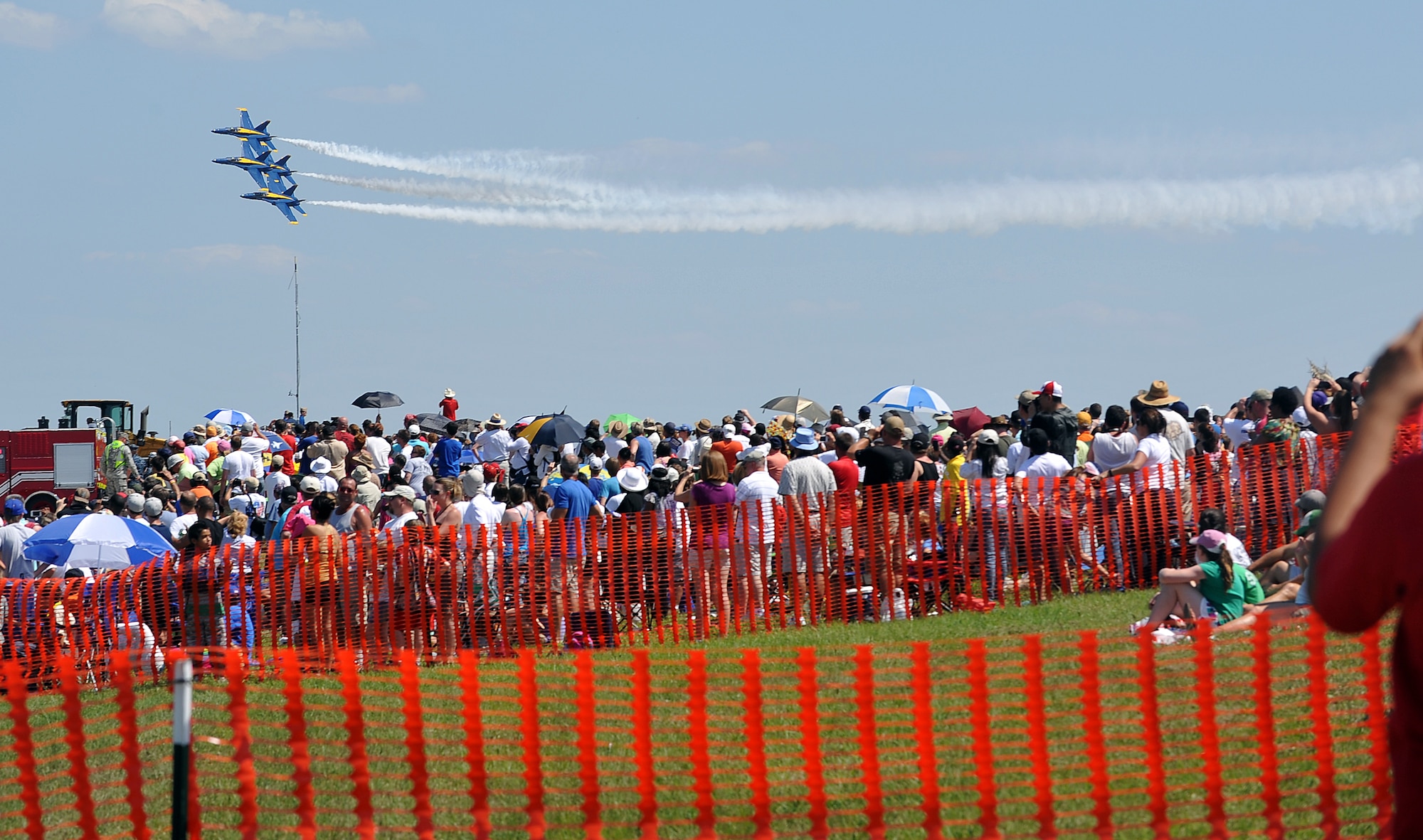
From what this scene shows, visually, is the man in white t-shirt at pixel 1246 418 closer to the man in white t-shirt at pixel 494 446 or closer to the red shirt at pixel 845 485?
the red shirt at pixel 845 485

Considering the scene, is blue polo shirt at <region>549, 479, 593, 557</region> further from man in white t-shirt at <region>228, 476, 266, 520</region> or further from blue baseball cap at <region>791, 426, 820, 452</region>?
man in white t-shirt at <region>228, 476, 266, 520</region>

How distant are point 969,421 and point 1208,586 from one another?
8768 millimetres

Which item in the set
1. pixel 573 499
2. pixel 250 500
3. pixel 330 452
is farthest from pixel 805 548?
pixel 330 452

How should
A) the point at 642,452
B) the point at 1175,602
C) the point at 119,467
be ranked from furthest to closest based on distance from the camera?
1. the point at 119,467
2. the point at 642,452
3. the point at 1175,602

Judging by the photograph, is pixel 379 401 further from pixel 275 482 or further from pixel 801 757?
pixel 801 757

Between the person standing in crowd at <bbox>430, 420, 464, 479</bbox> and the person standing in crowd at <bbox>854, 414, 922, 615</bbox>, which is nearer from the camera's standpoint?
the person standing in crowd at <bbox>854, 414, 922, 615</bbox>

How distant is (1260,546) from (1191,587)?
140 inches

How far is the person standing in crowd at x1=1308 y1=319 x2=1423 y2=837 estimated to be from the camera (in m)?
2.10

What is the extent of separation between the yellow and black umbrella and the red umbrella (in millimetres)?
5965

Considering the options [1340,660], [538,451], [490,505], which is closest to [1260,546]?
[1340,660]

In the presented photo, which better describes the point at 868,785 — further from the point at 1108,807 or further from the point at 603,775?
the point at 603,775

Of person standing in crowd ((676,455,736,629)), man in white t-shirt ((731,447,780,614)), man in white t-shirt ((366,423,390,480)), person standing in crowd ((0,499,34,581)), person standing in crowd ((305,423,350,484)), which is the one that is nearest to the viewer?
person standing in crowd ((676,455,736,629))

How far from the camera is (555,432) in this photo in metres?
21.7

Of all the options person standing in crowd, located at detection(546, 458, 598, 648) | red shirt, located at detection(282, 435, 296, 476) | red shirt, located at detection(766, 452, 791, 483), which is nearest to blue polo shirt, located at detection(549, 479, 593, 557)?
person standing in crowd, located at detection(546, 458, 598, 648)
